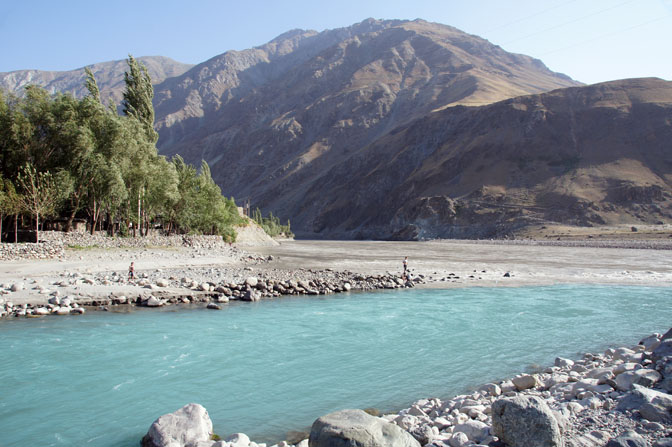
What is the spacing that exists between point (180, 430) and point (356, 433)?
3632 mm

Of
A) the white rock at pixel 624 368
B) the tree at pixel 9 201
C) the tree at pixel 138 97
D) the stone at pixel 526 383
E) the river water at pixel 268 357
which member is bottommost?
the river water at pixel 268 357

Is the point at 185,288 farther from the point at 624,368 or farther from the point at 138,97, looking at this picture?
the point at 138,97

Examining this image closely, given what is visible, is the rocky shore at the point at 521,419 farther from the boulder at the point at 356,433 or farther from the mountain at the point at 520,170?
→ the mountain at the point at 520,170

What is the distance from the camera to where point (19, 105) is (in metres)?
37.3

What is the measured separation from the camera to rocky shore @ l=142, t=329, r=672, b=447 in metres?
6.45

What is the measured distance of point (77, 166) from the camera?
3991cm

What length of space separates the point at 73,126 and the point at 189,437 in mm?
38629

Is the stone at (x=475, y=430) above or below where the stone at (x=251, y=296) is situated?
above

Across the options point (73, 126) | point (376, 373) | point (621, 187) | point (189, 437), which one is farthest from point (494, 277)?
point (621, 187)

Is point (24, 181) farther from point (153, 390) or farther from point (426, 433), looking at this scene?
point (426, 433)

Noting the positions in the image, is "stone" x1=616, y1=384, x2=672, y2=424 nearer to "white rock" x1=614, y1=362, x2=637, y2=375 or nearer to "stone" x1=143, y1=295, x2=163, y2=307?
"white rock" x1=614, y1=362, x2=637, y2=375

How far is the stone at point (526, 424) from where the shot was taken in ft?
21.8

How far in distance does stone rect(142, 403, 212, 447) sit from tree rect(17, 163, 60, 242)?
33.7 metres

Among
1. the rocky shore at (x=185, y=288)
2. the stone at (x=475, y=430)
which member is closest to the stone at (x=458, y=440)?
the stone at (x=475, y=430)
